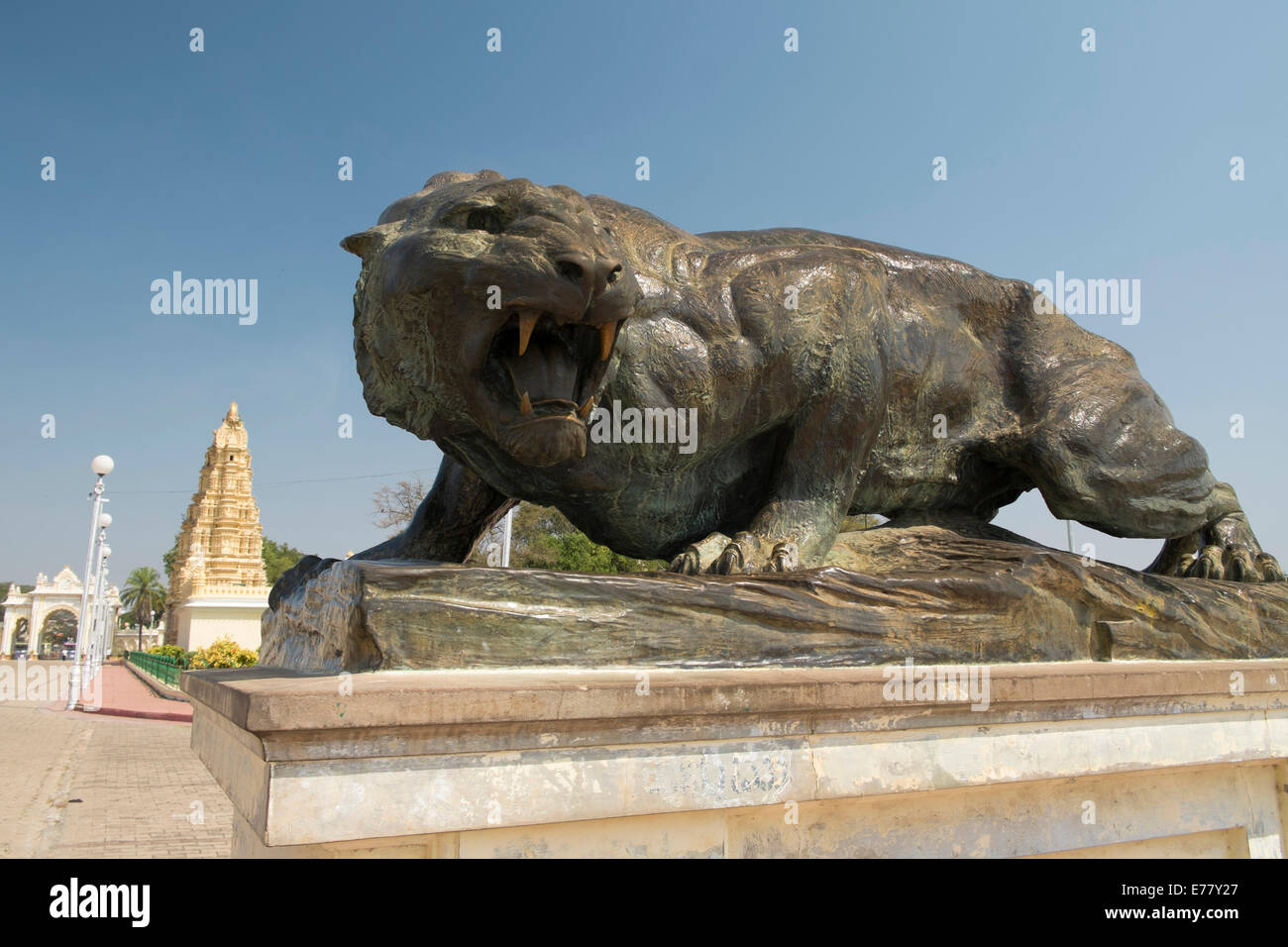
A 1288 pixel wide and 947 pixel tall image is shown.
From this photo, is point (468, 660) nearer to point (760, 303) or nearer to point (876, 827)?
point (876, 827)

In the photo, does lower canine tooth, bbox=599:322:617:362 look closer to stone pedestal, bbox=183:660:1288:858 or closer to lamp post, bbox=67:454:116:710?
stone pedestal, bbox=183:660:1288:858

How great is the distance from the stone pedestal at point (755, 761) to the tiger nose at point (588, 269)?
96 centimetres

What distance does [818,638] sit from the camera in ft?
8.51

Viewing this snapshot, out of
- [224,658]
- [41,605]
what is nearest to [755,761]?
[224,658]

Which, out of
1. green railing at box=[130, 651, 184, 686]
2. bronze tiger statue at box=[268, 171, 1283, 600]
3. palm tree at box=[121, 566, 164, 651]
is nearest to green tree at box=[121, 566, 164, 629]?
palm tree at box=[121, 566, 164, 651]

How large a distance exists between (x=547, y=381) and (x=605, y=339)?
202mm

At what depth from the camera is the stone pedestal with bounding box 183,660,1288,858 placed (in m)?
1.75

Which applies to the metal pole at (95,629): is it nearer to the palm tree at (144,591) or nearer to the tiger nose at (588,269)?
the tiger nose at (588,269)

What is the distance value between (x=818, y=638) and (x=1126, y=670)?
92 cm

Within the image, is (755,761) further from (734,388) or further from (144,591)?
(144,591)

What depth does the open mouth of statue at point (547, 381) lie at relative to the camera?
8.27 ft

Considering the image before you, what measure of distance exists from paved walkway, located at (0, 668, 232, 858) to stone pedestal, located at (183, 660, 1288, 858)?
15.1ft

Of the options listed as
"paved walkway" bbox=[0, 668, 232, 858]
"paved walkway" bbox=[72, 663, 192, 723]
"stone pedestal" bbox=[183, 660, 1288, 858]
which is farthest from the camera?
"paved walkway" bbox=[72, 663, 192, 723]
